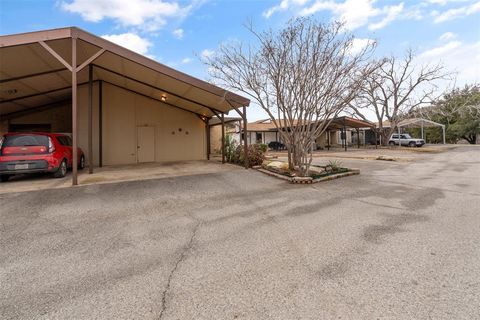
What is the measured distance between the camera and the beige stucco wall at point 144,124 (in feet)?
43.4

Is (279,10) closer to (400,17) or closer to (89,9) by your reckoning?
(400,17)

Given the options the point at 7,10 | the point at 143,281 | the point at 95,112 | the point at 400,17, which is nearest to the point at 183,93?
the point at 95,112

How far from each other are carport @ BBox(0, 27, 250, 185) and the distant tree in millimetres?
24956

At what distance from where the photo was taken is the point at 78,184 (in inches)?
293

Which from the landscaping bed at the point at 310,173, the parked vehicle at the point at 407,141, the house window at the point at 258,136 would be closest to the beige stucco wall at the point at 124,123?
the landscaping bed at the point at 310,173

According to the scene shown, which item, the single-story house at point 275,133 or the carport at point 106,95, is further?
the single-story house at point 275,133

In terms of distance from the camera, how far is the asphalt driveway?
7.41 ft

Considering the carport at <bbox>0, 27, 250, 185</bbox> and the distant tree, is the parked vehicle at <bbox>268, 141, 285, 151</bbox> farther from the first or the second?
the carport at <bbox>0, 27, 250, 185</bbox>

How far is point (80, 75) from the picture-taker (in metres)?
11.2

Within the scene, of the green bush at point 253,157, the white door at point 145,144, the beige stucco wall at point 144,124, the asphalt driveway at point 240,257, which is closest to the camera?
the asphalt driveway at point 240,257

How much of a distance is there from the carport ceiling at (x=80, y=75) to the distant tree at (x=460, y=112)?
25592mm

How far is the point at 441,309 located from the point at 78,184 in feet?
26.4

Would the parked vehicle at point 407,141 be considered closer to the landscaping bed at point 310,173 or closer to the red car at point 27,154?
the landscaping bed at point 310,173

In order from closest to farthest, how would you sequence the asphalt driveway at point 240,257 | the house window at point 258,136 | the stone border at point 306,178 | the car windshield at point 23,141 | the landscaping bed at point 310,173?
1. the asphalt driveway at point 240,257
2. the car windshield at point 23,141
3. the stone border at point 306,178
4. the landscaping bed at point 310,173
5. the house window at point 258,136
